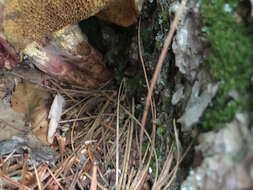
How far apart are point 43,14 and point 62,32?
0.20 meters

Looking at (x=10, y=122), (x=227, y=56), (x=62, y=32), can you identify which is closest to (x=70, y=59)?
(x=62, y=32)

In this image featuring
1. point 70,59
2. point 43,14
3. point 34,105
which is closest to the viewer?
point 43,14

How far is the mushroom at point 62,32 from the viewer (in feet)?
3.40

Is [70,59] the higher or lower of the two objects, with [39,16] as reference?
lower

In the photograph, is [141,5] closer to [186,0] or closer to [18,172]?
[186,0]

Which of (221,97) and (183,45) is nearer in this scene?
(221,97)

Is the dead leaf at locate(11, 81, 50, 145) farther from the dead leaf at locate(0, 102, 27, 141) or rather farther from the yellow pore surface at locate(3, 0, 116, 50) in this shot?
the yellow pore surface at locate(3, 0, 116, 50)

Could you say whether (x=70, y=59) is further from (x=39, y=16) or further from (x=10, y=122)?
(x=10, y=122)

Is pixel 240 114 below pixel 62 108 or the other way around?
the other way around

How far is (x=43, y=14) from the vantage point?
3.51ft

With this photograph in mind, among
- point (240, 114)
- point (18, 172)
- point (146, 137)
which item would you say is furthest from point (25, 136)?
point (240, 114)

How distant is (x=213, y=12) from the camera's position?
79 cm

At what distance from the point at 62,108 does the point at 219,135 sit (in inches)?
37.1

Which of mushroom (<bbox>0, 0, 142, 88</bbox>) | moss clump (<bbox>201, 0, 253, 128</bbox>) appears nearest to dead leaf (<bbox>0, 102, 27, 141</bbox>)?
mushroom (<bbox>0, 0, 142, 88</bbox>)
